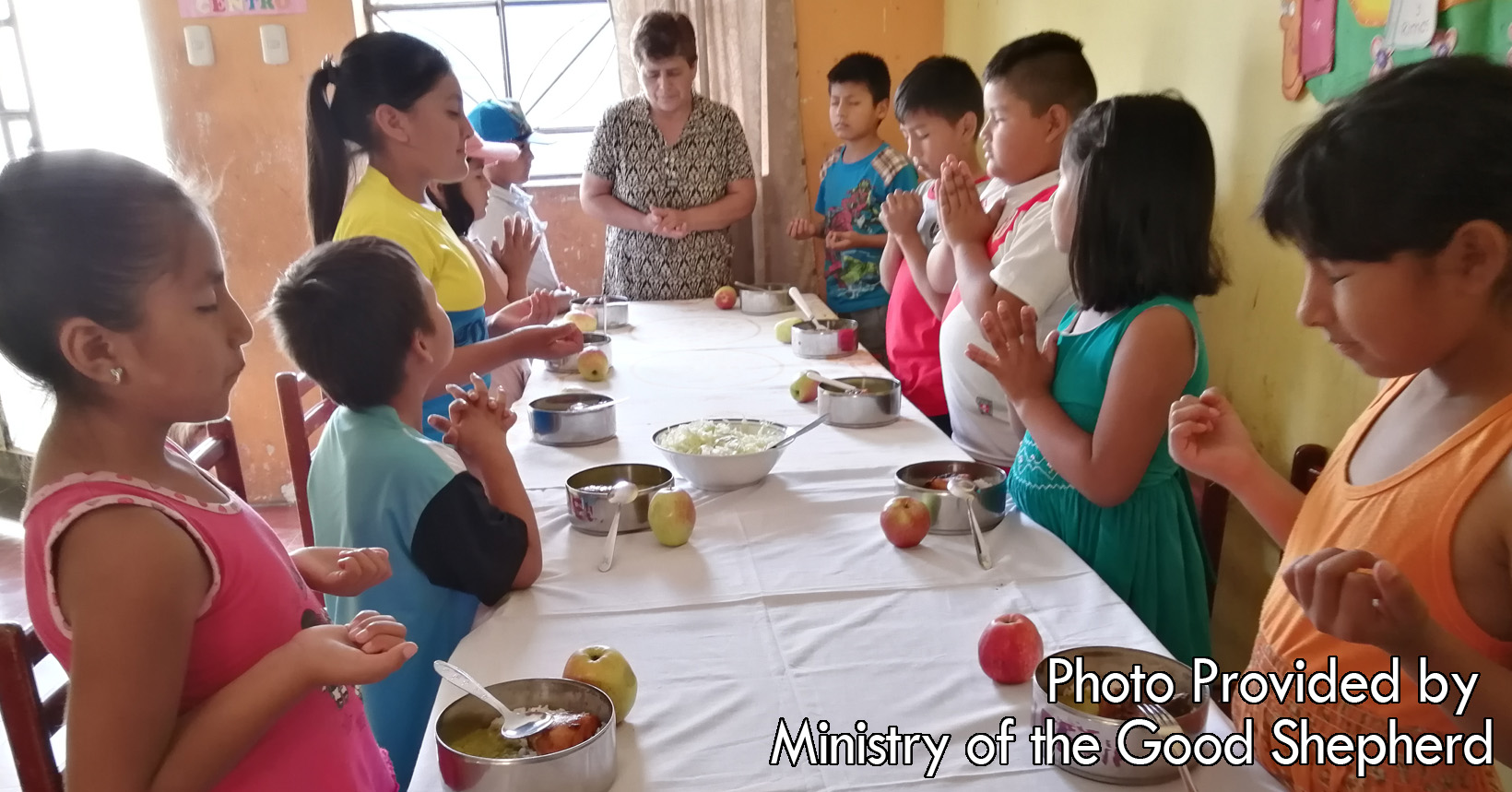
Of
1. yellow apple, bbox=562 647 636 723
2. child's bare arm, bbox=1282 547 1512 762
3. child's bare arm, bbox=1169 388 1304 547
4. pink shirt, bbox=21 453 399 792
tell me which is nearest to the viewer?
child's bare arm, bbox=1282 547 1512 762

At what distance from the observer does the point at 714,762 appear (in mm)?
860

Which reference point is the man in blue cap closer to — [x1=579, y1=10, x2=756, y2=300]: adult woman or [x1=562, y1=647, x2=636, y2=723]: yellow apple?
[x1=579, y1=10, x2=756, y2=300]: adult woman

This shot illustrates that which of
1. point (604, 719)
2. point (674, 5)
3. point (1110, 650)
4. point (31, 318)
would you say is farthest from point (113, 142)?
point (1110, 650)

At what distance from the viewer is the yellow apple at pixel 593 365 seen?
216cm

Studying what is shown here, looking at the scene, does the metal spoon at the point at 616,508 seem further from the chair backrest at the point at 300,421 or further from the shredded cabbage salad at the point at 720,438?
the chair backrest at the point at 300,421

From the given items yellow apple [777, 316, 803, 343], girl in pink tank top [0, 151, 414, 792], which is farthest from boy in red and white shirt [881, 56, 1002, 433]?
girl in pink tank top [0, 151, 414, 792]

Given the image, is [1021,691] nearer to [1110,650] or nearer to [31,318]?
[1110,650]

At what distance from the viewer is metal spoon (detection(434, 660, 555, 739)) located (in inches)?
33.0

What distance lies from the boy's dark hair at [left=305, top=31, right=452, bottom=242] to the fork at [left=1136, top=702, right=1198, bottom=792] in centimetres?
156

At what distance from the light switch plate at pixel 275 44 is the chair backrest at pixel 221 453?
2.38m

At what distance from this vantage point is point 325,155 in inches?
69.8

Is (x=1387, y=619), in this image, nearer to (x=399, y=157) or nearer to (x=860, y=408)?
(x=860, y=408)

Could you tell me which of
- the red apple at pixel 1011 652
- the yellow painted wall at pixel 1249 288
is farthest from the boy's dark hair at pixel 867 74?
the red apple at pixel 1011 652

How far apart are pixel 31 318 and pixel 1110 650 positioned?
0.98 metres
